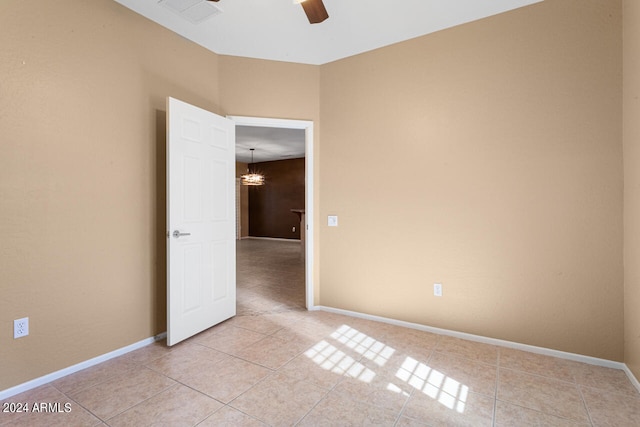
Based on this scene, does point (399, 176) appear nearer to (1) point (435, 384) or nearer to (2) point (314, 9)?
(2) point (314, 9)

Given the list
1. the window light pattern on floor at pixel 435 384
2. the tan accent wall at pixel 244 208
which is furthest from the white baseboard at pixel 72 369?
the tan accent wall at pixel 244 208

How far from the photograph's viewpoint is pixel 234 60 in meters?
3.19

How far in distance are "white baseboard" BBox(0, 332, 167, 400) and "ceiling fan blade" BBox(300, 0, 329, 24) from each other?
2.85 meters

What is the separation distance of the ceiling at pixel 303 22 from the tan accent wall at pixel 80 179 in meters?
0.30

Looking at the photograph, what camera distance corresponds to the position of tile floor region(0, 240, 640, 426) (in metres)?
1.65

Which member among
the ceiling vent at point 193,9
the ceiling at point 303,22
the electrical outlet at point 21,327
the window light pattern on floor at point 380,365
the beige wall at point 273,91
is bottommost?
the window light pattern on floor at point 380,365

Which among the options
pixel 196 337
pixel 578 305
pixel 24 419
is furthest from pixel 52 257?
pixel 578 305

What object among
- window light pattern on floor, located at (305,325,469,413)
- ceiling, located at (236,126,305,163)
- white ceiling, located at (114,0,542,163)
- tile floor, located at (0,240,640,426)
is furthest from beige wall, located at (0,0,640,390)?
ceiling, located at (236,126,305,163)

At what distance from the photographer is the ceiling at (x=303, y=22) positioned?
7.76ft

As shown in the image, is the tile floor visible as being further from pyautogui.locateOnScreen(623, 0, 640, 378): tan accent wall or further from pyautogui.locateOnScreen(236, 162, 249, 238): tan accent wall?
Answer: pyautogui.locateOnScreen(236, 162, 249, 238): tan accent wall

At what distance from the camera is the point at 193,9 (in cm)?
237

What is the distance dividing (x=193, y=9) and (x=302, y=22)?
0.88 metres

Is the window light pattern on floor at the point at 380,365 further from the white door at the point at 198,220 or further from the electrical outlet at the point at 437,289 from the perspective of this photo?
the white door at the point at 198,220

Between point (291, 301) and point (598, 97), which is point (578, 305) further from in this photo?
point (291, 301)
